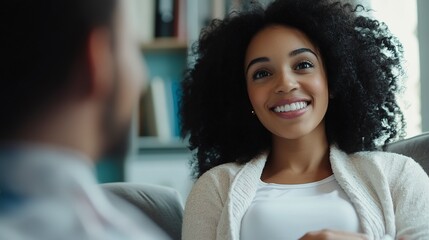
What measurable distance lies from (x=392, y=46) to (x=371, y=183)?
1.29 feet

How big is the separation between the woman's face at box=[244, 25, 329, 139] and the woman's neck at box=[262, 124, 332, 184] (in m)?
0.03

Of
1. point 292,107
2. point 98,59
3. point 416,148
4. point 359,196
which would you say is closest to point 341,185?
point 359,196

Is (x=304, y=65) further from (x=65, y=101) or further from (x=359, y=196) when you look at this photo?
(x=65, y=101)

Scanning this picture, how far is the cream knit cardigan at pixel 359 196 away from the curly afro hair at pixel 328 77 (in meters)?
0.09

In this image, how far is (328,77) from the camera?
1243 mm

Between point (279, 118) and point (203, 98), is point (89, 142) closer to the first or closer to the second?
point (279, 118)

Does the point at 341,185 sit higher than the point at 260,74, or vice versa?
the point at 260,74

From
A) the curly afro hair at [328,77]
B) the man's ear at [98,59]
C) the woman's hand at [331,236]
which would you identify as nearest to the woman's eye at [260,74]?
the curly afro hair at [328,77]

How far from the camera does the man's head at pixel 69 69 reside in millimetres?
237

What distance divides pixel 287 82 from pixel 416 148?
42cm

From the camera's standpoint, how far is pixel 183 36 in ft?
1.36

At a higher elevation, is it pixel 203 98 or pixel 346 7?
pixel 346 7

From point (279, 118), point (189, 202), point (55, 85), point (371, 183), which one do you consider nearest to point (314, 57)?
point (279, 118)

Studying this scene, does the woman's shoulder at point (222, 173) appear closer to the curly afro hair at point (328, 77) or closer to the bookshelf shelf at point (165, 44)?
the curly afro hair at point (328, 77)
